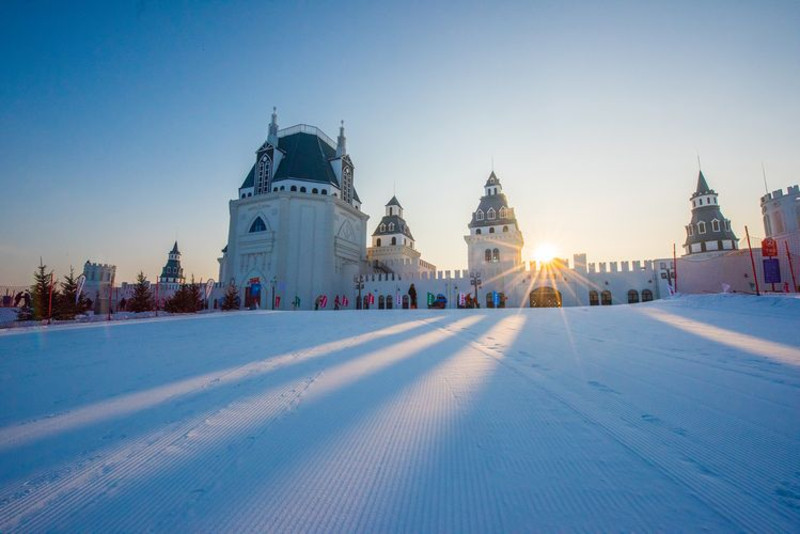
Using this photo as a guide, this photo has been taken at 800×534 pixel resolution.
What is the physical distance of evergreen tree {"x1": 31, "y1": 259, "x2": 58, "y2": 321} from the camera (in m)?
14.3

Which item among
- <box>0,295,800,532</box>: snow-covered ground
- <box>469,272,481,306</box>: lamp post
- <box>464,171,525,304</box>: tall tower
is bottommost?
<box>0,295,800,532</box>: snow-covered ground

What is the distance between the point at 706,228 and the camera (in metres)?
51.0

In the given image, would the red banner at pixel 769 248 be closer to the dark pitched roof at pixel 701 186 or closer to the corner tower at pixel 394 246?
the corner tower at pixel 394 246

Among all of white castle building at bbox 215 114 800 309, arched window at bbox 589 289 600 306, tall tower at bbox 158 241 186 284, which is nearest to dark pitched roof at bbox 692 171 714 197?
white castle building at bbox 215 114 800 309

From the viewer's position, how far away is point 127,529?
4.10ft

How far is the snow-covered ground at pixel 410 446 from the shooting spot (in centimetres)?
128

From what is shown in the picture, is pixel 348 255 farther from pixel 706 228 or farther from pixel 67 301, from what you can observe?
pixel 706 228

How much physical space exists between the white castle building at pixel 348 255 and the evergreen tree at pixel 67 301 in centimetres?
1552

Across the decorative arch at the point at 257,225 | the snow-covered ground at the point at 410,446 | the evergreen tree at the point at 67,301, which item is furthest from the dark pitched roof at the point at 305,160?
the snow-covered ground at the point at 410,446

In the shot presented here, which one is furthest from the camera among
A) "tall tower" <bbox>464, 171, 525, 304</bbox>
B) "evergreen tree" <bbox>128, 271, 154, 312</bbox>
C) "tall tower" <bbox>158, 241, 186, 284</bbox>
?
"tall tower" <bbox>158, 241, 186, 284</bbox>

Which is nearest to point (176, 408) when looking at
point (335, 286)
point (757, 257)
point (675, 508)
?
point (675, 508)

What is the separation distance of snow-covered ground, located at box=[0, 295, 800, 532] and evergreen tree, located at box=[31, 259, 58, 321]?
14651 millimetres

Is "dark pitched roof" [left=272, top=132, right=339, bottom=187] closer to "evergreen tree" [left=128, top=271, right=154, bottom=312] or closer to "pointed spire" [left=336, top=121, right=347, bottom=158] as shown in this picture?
"pointed spire" [left=336, top=121, right=347, bottom=158]

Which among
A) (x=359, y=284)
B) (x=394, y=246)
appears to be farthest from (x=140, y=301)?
(x=394, y=246)
